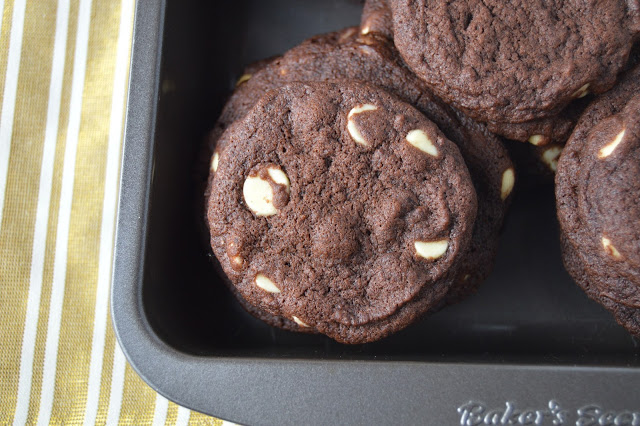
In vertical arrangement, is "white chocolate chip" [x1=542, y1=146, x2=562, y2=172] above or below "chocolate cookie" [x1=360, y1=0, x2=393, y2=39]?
below

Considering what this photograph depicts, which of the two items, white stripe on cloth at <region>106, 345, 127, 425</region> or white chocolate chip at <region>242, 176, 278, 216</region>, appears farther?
white stripe on cloth at <region>106, 345, 127, 425</region>

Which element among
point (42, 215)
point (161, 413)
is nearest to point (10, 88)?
point (42, 215)

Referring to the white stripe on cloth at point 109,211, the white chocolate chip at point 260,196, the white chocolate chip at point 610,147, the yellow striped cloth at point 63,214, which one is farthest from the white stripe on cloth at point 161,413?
the white chocolate chip at point 610,147

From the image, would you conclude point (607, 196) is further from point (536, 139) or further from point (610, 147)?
point (536, 139)

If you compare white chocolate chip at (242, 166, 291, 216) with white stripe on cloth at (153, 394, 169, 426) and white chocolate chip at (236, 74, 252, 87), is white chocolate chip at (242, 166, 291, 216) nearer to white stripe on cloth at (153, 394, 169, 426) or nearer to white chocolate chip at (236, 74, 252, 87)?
white chocolate chip at (236, 74, 252, 87)

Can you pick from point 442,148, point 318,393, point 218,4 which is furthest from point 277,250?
point 218,4

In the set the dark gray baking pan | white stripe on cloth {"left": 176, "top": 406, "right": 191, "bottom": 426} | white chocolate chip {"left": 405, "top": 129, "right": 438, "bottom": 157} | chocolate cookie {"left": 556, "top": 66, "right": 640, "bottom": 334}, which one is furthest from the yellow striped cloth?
chocolate cookie {"left": 556, "top": 66, "right": 640, "bottom": 334}

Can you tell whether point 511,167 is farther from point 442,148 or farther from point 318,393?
point 318,393

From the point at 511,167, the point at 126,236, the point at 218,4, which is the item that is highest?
the point at 218,4
